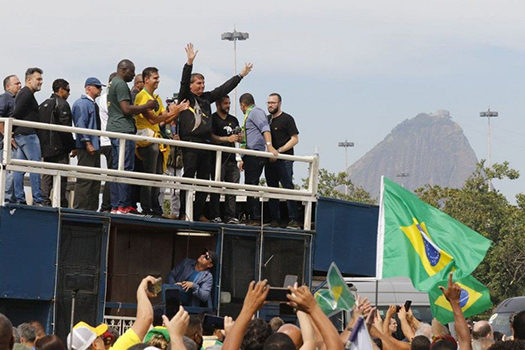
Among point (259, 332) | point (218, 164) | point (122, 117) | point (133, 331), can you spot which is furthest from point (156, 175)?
point (259, 332)

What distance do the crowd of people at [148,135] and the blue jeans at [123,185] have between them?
0.01 metres

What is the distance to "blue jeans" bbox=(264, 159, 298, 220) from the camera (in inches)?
680

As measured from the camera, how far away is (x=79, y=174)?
1534 centimetres

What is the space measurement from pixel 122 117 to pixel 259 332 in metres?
7.80

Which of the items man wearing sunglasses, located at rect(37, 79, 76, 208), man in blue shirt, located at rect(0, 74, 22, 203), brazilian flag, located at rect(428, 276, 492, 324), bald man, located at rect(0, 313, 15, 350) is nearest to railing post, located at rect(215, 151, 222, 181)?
man wearing sunglasses, located at rect(37, 79, 76, 208)

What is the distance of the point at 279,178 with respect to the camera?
17391mm

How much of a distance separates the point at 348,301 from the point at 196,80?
291 inches

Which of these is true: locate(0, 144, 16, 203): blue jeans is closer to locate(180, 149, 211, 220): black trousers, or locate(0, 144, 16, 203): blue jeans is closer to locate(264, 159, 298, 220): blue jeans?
locate(180, 149, 211, 220): black trousers

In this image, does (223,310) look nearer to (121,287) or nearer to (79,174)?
(121,287)

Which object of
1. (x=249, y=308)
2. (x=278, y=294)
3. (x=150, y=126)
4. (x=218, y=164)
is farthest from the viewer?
(x=218, y=164)

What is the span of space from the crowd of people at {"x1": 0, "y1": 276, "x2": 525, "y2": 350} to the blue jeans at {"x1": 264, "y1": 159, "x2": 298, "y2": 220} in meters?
4.22

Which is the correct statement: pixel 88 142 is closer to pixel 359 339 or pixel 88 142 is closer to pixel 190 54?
pixel 190 54

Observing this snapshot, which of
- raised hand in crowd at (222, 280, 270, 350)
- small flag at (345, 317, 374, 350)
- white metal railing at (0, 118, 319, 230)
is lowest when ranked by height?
small flag at (345, 317, 374, 350)

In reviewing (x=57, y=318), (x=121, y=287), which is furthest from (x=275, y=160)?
(x=57, y=318)
